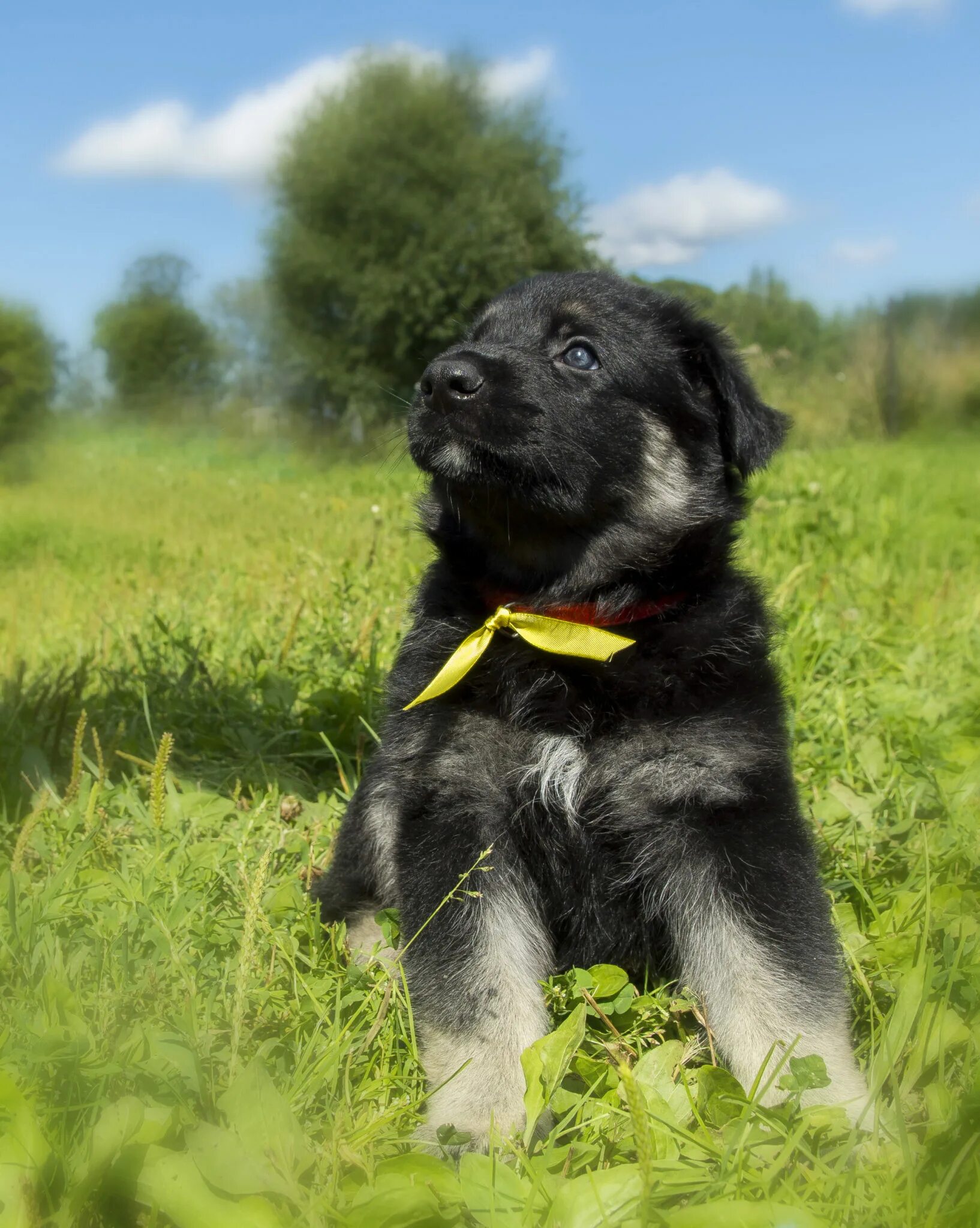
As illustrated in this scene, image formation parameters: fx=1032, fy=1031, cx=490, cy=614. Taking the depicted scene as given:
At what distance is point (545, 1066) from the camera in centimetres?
200

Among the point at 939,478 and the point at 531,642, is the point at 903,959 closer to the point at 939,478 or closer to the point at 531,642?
the point at 531,642

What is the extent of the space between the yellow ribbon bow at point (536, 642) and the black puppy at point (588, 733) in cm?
2

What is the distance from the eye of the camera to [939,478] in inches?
369

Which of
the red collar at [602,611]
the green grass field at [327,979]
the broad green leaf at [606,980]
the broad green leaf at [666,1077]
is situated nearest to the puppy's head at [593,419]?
the red collar at [602,611]

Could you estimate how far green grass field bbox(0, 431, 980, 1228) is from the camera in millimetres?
1668

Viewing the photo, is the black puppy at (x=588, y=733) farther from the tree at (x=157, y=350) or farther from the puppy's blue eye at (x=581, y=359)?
the tree at (x=157, y=350)

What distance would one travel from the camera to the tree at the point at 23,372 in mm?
4957

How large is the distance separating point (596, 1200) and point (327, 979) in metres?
0.89

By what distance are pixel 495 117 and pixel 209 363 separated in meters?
19.0

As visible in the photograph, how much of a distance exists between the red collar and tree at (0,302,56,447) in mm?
3586

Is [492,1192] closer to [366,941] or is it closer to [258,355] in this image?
[366,941]

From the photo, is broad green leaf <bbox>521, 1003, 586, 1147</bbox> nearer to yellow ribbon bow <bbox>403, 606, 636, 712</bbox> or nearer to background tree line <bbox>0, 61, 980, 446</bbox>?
yellow ribbon bow <bbox>403, 606, 636, 712</bbox>

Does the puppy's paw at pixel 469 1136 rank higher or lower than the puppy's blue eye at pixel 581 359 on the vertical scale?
lower

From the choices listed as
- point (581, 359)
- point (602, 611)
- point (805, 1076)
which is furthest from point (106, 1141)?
point (581, 359)
